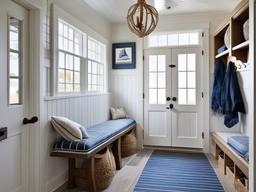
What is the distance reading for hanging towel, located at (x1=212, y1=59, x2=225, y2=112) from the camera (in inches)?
165

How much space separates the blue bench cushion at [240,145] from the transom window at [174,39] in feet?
7.44

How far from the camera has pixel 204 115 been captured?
182 inches

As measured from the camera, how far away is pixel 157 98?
16.1ft

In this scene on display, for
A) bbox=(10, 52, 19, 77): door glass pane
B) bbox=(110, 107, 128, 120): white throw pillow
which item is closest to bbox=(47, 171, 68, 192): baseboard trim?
bbox=(10, 52, 19, 77): door glass pane

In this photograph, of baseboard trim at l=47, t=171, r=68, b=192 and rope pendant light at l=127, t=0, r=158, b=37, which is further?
baseboard trim at l=47, t=171, r=68, b=192

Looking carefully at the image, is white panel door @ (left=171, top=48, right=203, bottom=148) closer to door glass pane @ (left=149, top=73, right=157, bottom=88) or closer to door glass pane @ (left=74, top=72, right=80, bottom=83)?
door glass pane @ (left=149, top=73, right=157, bottom=88)

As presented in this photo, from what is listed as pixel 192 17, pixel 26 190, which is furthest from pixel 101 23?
pixel 26 190

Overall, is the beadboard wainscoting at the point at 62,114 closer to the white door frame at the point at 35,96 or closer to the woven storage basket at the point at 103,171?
the white door frame at the point at 35,96

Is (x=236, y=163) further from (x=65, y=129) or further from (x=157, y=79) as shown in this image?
(x=157, y=79)

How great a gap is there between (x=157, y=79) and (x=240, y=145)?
2.39 meters

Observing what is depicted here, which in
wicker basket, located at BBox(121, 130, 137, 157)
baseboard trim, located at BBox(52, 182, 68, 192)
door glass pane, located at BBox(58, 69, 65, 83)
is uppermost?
door glass pane, located at BBox(58, 69, 65, 83)

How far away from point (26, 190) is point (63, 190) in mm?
506

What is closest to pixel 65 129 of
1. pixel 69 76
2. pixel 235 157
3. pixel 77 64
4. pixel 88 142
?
pixel 88 142

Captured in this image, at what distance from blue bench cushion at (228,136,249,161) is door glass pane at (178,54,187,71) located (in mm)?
1933
